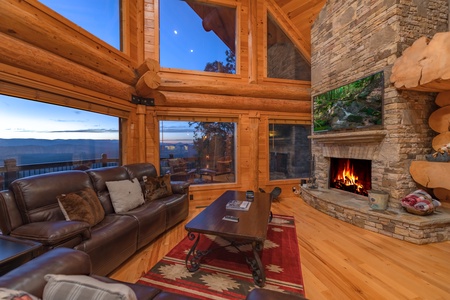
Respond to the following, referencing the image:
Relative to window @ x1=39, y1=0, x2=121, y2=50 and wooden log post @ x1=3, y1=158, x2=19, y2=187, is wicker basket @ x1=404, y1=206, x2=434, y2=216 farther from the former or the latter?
window @ x1=39, y1=0, x2=121, y2=50

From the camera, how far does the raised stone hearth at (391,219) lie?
2.80 m

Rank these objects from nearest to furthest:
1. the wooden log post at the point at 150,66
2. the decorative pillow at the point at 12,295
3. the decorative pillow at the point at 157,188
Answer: the decorative pillow at the point at 12,295
the decorative pillow at the point at 157,188
the wooden log post at the point at 150,66

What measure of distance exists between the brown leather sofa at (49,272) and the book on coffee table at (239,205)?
1650 mm

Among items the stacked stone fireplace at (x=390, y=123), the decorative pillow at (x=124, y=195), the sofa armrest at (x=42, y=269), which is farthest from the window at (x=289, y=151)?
the sofa armrest at (x=42, y=269)

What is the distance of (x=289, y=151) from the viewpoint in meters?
5.57

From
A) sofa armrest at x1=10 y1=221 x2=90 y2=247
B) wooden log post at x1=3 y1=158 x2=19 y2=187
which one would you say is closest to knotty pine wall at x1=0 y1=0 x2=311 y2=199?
wooden log post at x1=3 y1=158 x2=19 y2=187

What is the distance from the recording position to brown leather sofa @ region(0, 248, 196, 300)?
990 millimetres

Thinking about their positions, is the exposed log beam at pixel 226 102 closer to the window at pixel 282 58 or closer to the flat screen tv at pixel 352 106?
the flat screen tv at pixel 352 106

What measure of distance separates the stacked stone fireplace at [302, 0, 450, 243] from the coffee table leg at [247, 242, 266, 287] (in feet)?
7.21

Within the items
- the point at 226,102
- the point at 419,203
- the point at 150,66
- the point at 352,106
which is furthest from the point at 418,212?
the point at 150,66

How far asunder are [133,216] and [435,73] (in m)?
4.24

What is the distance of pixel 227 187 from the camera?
5.08m

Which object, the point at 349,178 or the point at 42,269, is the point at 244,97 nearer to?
the point at 349,178

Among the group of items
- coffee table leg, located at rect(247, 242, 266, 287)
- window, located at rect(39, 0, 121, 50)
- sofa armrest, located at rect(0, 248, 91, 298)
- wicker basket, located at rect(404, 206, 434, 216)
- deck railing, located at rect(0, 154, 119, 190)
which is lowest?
coffee table leg, located at rect(247, 242, 266, 287)
